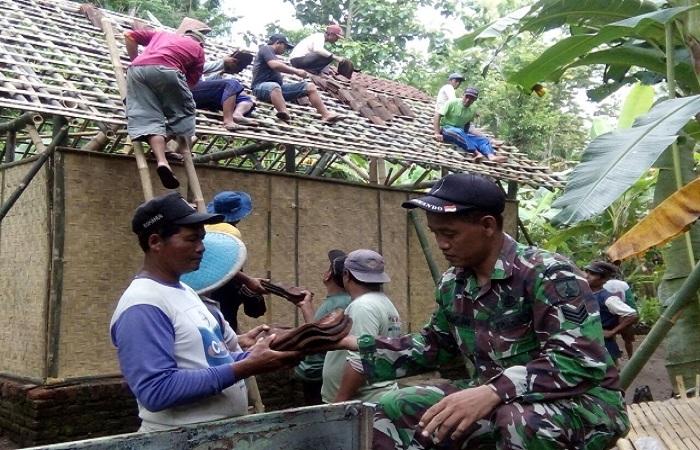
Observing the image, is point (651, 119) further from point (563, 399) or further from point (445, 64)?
point (445, 64)

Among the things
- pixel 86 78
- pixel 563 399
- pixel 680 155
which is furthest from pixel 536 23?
pixel 563 399

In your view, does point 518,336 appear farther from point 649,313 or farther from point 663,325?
point 649,313

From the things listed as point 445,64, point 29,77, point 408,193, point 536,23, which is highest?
point 536,23

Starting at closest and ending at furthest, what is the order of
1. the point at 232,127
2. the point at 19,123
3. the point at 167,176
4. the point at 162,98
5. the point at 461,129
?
the point at 167,176
the point at 162,98
the point at 19,123
the point at 232,127
the point at 461,129

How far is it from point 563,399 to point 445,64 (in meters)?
20.0

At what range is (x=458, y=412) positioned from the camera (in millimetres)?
2328

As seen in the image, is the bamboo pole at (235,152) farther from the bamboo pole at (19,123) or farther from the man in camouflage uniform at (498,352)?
the man in camouflage uniform at (498,352)

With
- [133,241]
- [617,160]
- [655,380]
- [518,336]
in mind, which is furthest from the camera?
[655,380]

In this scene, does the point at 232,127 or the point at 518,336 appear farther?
the point at 232,127

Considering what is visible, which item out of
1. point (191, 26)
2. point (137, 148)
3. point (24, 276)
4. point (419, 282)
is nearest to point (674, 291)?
point (419, 282)

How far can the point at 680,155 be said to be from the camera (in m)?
6.34

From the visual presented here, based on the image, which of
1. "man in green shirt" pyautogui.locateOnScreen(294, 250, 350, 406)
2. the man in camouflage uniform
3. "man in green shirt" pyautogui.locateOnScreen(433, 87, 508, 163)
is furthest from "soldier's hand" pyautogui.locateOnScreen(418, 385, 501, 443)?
"man in green shirt" pyautogui.locateOnScreen(433, 87, 508, 163)

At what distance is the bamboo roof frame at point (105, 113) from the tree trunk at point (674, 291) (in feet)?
8.50

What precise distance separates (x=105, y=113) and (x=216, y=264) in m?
2.57
